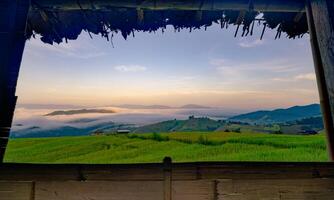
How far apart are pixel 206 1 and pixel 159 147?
1207cm

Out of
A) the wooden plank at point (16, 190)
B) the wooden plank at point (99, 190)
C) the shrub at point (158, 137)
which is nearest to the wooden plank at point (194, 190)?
the wooden plank at point (99, 190)

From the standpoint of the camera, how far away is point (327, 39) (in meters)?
2.97

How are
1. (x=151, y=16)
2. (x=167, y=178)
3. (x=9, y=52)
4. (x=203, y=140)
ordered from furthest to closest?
(x=203, y=140) → (x=151, y=16) → (x=9, y=52) → (x=167, y=178)

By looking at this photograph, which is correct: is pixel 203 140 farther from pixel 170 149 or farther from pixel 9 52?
pixel 9 52

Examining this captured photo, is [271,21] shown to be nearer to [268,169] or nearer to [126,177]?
[268,169]

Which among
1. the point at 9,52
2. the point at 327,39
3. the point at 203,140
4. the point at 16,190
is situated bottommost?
the point at 16,190

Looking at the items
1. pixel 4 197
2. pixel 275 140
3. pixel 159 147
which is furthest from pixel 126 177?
pixel 275 140

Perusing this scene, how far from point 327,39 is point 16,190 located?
270 centimetres

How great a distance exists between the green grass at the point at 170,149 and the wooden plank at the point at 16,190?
9.46 meters

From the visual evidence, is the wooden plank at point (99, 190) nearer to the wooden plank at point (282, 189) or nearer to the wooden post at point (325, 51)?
the wooden plank at point (282, 189)

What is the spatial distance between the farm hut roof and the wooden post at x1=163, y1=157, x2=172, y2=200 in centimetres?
188

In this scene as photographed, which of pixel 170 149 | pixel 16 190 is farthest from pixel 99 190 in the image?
pixel 170 149

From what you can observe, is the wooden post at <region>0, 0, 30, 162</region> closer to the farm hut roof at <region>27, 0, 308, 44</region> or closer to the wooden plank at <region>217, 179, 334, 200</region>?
the farm hut roof at <region>27, 0, 308, 44</region>

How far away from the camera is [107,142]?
1727cm
